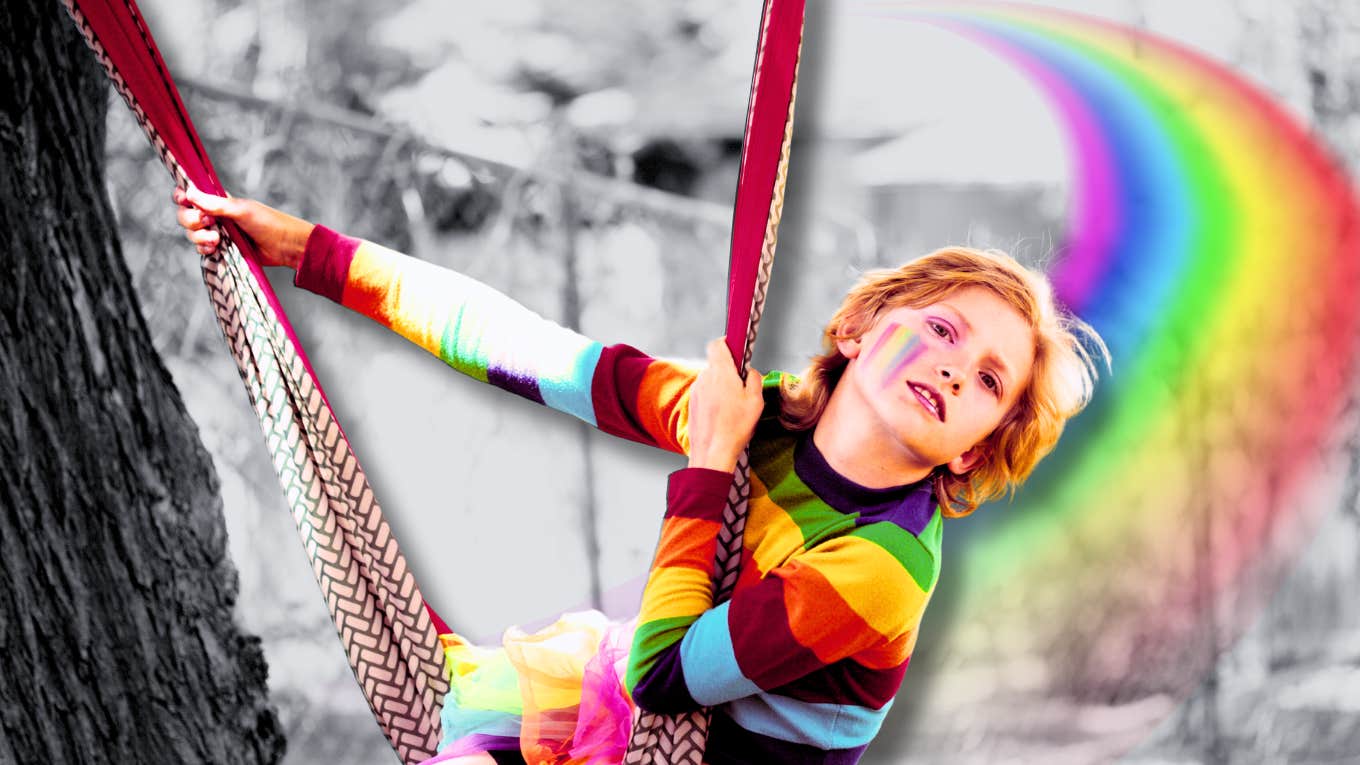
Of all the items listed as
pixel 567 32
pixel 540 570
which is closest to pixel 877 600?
pixel 540 570

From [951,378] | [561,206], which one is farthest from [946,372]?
[561,206]

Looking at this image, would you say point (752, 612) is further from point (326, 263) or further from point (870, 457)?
point (326, 263)

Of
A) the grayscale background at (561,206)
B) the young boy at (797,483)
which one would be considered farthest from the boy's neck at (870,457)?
the grayscale background at (561,206)

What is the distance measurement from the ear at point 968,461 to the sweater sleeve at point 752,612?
8 centimetres

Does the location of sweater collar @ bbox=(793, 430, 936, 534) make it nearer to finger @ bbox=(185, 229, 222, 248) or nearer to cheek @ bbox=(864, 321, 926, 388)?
cheek @ bbox=(864, 321, 926, 388)

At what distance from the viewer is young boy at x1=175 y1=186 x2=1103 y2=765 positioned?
2.72 feet

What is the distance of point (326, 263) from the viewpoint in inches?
40.4

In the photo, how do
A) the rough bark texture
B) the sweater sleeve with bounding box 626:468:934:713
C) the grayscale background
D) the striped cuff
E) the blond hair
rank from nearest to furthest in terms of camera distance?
the sweater sleeve with bounding box 626:468:934:713 → the blond hair → the striped cuff → the rough bark texture → the grayscale background

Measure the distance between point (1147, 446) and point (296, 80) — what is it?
124 cm

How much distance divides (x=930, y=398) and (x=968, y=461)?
0.08m

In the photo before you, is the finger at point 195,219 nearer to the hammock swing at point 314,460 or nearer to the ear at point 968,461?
the hammock swing at point 314,460

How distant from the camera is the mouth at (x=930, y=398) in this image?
875mm

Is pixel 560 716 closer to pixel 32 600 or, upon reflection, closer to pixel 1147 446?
pixel 32 600

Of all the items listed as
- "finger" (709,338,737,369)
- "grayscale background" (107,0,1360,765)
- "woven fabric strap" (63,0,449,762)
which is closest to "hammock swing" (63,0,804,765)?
"woven fabric strap" (63,0,449,762)
